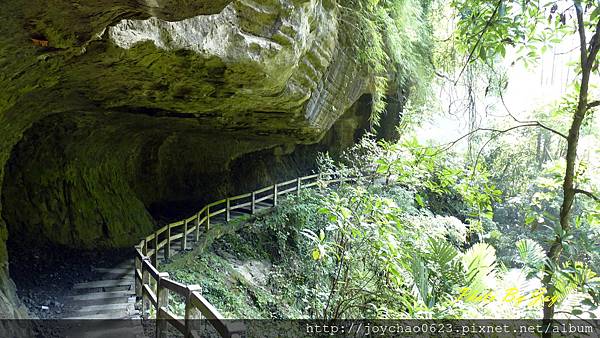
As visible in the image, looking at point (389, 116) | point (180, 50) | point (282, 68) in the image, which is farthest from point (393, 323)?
point (389, 116)

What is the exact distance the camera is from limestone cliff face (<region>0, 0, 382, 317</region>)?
338 cm

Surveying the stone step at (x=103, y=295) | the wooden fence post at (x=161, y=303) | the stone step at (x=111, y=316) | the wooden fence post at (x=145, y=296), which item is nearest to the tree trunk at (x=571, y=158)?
the wooden fence post at (x=161, y=303)

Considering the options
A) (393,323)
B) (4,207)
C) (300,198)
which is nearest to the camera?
(393,323)

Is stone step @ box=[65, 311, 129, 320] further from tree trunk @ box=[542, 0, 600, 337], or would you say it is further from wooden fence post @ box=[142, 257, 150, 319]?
tree trunk @ box=[542, 0, 600, 337]

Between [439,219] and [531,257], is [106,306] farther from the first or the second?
[439,219]

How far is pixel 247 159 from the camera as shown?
51.6 feet

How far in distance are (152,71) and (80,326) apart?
136 inches

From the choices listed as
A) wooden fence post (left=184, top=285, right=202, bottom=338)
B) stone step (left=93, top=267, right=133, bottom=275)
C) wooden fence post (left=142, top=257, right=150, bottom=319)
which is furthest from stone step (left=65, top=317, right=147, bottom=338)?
stone step (left=93, top=267, right=133, bottom=275)

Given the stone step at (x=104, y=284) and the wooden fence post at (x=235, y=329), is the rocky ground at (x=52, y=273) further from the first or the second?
the wooden fence post at (x=235, y=329)

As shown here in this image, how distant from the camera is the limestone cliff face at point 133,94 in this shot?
11.1 feet

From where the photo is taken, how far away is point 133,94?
240 inches

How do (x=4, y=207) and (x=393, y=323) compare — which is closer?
(x=393, y=323)

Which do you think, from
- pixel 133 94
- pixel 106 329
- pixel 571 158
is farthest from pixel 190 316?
pixel 133 94

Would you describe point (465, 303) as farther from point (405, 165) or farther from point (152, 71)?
point (152, 71)
